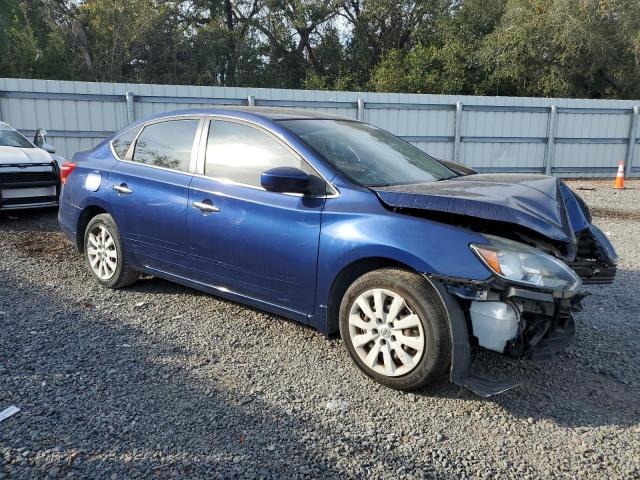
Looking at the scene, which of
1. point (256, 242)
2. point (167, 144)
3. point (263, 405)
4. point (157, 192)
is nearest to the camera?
point (263, 405)

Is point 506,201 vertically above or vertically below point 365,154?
below

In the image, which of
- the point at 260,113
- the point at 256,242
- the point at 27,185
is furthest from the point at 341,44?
the point at 256,242

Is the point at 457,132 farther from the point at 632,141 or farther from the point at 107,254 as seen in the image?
the point at 107,254

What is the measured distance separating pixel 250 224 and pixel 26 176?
5651 mm

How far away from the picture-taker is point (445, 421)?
305 centimetres

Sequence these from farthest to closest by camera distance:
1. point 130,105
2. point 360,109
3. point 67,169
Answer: point 360,109 < point 130,105 < point 67,169

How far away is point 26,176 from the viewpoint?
802 centimetres

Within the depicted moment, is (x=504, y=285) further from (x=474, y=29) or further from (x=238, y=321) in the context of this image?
(x=474, y=29)

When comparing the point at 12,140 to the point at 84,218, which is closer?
the point at 84,218

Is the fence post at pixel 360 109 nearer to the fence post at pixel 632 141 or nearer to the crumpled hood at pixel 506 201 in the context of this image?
the fence post at pixel 632 141

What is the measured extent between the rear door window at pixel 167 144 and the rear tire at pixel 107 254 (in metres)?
0.67

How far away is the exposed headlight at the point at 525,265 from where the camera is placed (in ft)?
9.87

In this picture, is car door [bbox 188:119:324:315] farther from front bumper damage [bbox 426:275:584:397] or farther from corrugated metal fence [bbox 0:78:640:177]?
corrugated metal fence [bbox 0:78:640:177]

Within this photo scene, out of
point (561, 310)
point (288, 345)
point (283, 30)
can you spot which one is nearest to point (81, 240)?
point (288, 345)
